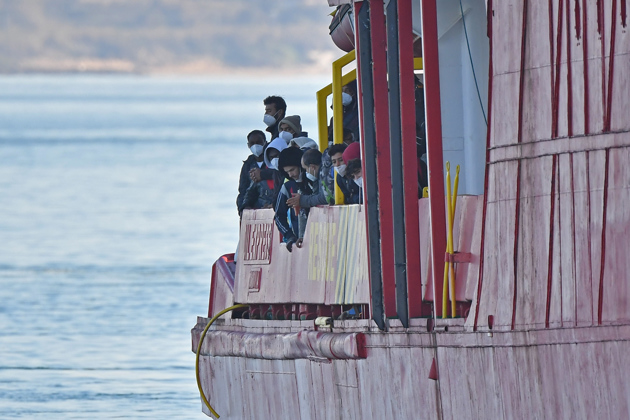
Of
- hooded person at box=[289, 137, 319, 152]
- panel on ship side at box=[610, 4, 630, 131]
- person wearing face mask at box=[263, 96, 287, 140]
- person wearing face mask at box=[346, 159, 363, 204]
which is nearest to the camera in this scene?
panel on ship side at box=[610, 4, 630, 131]

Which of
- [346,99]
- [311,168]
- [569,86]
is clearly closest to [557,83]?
[569,86]

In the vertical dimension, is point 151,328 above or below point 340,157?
below

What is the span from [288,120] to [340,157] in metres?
2.79

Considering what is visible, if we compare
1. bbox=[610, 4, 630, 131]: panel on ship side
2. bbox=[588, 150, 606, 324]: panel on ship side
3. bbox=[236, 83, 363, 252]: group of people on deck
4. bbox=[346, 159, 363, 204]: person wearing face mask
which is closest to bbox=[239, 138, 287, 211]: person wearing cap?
bbox=[236, 83, 363, 252]: group of people on deck

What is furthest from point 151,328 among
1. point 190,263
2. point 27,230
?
point 27,230

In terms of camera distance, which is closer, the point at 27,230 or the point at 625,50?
the point at 625,50

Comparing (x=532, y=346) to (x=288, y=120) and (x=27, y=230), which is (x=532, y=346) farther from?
(x=27, y=230)

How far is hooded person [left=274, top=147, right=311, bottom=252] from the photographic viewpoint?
48.7 feet

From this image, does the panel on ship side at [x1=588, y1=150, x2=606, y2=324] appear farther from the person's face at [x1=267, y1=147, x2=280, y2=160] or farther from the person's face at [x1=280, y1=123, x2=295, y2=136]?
the person's face at [x1=267, y1=147, x2=280, y2=160]

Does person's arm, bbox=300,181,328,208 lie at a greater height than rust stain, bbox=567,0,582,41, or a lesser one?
lesser

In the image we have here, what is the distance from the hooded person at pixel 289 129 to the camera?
52.4 ft

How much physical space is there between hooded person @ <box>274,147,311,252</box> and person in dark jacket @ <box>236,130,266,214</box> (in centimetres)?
173

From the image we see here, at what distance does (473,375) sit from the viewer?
11008 mm

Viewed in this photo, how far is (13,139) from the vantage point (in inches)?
6427
